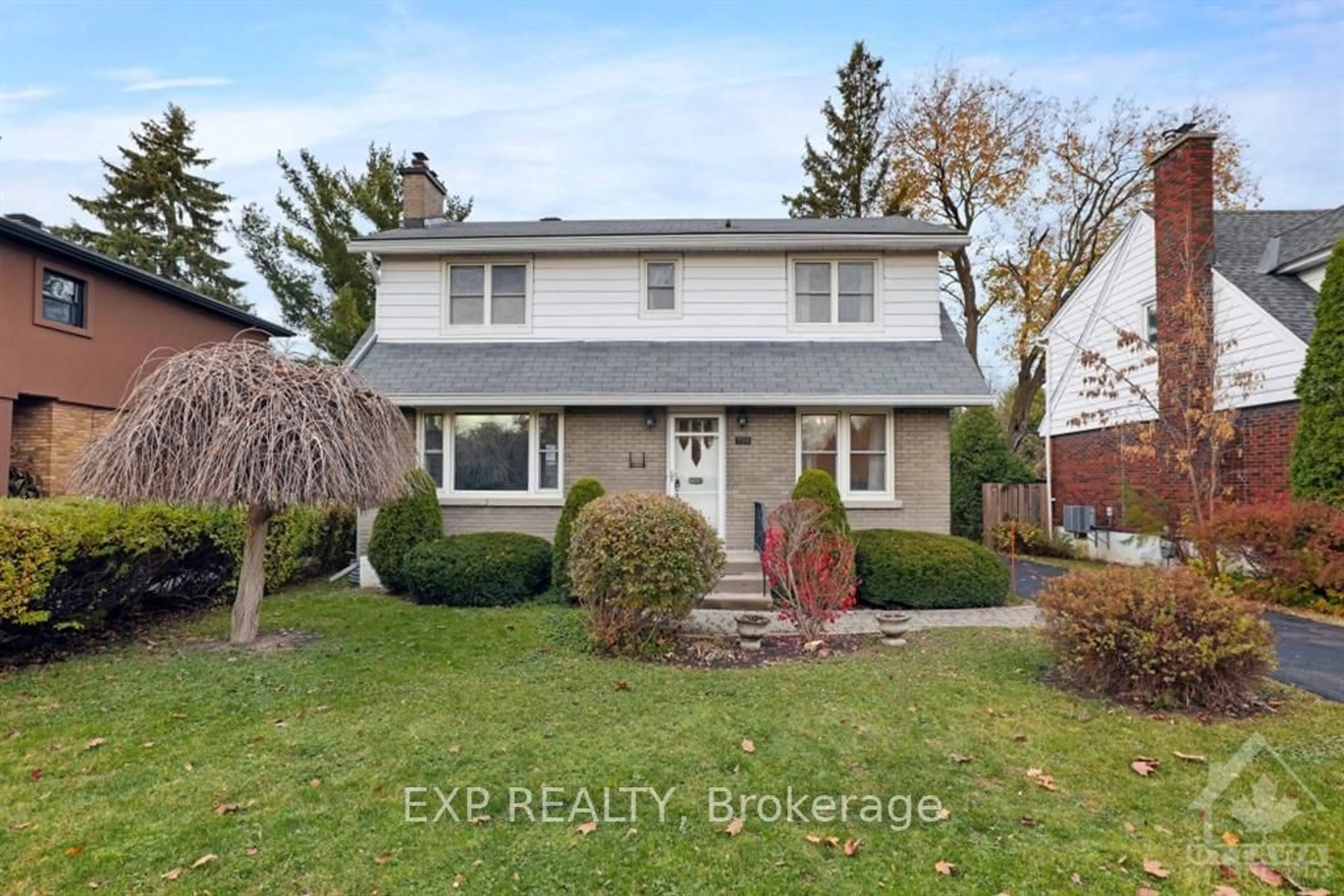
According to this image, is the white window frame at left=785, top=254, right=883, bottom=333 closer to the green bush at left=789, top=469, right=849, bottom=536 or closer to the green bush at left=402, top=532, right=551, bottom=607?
the green bush at left=789, top=469, right=849, bottom=536

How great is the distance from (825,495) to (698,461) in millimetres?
2394

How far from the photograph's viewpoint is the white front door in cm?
1079

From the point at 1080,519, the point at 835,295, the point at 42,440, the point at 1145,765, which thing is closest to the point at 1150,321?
the point at 1080,519

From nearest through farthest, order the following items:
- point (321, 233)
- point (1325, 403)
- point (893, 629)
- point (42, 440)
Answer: point (893, 629) → point (1325, 403) → point (42, 440) → point (321, 233)

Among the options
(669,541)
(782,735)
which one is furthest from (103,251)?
(782,735)

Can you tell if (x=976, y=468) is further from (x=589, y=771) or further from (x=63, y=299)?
(x=63, y=299)

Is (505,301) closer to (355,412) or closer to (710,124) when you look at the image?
(355,412)

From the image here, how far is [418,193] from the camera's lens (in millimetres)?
13766

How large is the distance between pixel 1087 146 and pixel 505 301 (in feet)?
73.5

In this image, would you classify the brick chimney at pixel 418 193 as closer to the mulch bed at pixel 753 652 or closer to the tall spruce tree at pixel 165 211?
the mulch bed at pixel 753 652

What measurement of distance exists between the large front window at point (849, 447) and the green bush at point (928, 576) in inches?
58.8

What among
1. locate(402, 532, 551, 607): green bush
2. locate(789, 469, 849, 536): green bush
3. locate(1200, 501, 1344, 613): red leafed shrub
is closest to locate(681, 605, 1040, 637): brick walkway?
locate(789, 469, 849, 536): green bush

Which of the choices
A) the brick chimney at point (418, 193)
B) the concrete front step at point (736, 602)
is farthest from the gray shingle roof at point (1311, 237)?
the brick chimney at point (418, 193)

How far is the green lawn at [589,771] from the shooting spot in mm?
3107
